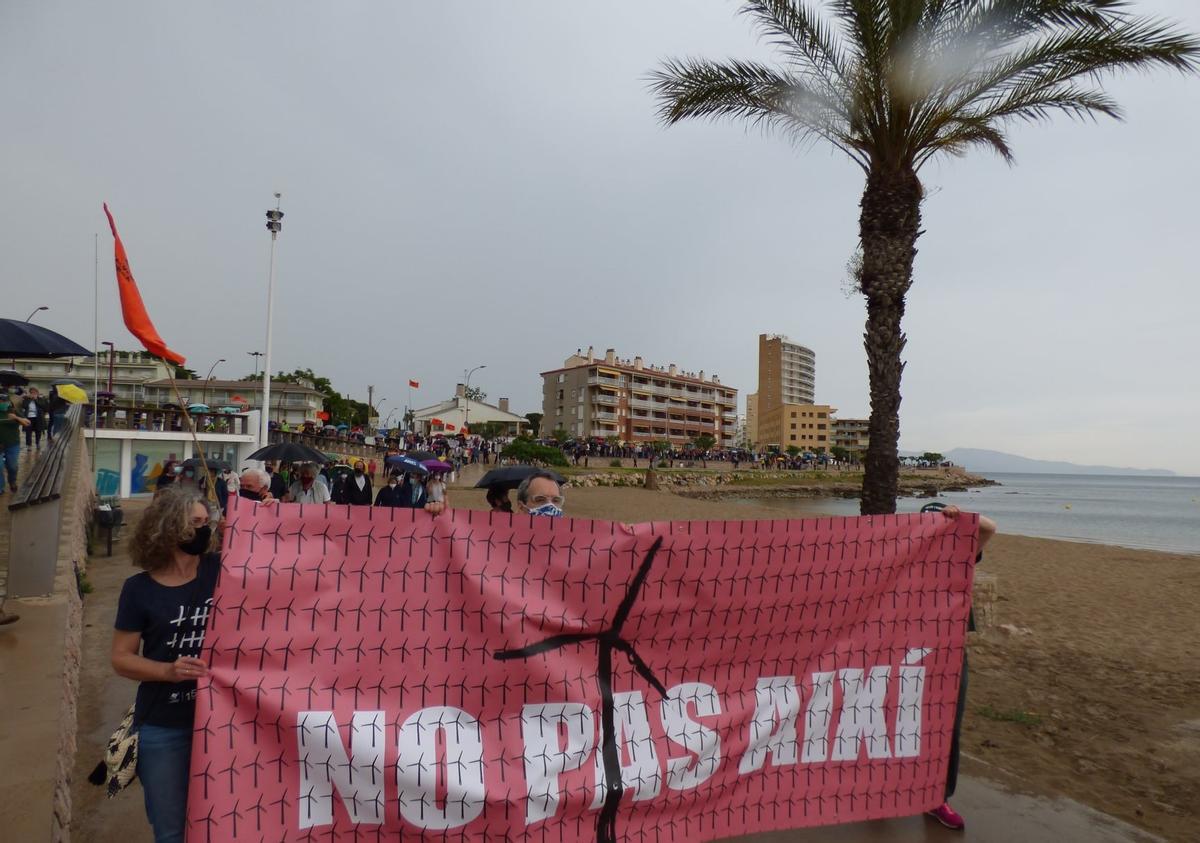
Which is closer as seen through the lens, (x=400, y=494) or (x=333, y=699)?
(x=333, y=699)

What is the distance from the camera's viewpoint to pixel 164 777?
243cm

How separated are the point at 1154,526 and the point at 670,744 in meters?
52.7

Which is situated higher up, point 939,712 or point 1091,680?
point 939,712

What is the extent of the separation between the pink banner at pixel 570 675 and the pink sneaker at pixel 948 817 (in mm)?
135

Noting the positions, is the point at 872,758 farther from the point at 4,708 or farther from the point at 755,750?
the point at 4,708

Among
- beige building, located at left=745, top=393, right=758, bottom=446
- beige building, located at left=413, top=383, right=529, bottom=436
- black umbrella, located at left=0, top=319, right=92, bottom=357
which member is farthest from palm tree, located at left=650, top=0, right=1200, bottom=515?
beige building, located at left=745, top=393, right=758, bottom=446

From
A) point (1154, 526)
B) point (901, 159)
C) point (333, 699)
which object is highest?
Result: point (901, 159)

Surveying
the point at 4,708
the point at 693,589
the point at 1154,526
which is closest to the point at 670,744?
the point at 693,589

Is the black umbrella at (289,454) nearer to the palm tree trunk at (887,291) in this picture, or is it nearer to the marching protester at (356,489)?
the marching protester at (356,489)

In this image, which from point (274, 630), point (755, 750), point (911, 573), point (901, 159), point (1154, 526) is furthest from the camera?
point (1154, 526)

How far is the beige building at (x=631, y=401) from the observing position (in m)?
90.9

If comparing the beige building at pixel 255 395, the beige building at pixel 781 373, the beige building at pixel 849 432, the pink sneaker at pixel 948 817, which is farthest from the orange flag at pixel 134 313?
the beige building at pixel 849 432

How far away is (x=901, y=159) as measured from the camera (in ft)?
25.7

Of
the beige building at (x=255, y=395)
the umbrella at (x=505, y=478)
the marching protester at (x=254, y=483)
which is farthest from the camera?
the beige building at (x=255, y=395)
